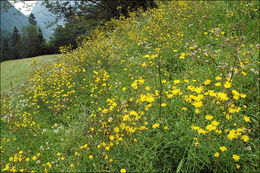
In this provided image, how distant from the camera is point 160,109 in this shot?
1633mm

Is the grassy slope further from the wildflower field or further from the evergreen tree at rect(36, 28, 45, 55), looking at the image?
the evergreen tree at rect(36, 28, 45, 55)

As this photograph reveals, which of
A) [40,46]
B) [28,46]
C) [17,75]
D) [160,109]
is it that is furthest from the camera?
[28,46]

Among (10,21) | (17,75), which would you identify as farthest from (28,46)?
(10,21)

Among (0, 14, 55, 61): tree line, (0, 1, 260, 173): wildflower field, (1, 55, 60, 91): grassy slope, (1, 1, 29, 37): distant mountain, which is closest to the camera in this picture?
(0, 1, 260, 173): wildflower field

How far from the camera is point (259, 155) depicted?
3.96ft

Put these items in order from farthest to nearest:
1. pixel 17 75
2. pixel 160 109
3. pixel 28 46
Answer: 1. pixel 28 46
2. pixel 17 75
3. pixel 160 109

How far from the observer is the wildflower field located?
4.58 feet

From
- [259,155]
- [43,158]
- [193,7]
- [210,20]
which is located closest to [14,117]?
[43,158]

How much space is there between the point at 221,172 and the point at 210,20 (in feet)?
12.1

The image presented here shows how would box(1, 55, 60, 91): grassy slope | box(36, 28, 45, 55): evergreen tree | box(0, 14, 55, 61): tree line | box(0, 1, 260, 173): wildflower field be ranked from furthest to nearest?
1. box(0, 14, 55, 61): tree line
2. box(36, 28, 45, 55): evergreen tree
3. box(1, 55, 60, 91): grassy slope
4. box(0, 1, 260, 173): wildflower field

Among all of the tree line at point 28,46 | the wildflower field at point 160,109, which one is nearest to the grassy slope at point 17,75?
the wildflower field at point 160,109

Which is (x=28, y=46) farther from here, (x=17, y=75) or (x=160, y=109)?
(x=160, y=109)

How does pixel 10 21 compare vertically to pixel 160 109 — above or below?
above

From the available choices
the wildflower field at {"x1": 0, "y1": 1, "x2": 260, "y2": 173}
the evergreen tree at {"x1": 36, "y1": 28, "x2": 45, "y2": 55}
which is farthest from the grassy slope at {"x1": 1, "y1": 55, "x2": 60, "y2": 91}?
the evergreen tree at {"x1": 36, "y1": 28, "x2": 45, "y2": 55}
